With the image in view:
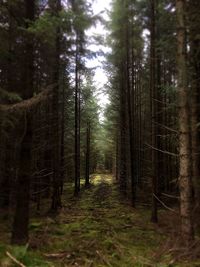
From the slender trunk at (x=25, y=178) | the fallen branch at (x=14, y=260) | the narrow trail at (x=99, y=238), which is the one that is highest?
the slender trunk at (x=25, y=178)

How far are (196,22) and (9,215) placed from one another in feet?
35.3

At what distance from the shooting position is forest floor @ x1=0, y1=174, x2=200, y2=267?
787cm

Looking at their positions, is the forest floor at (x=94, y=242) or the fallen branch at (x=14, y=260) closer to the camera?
the fallen branch at (x=14, y=260)

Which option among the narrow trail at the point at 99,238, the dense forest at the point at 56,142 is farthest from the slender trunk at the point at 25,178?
the narrow trail at the point at 99,238

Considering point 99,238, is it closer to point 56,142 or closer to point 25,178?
point 25,178

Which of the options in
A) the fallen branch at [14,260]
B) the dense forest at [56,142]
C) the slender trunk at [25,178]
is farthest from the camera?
the slender trunk at [25,178]

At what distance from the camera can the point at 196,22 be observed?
38.6 ft

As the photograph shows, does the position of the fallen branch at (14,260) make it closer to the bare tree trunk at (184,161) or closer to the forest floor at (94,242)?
the forest floor at (94,242)

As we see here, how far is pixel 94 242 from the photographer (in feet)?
32.0

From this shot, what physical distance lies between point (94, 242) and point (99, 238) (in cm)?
89

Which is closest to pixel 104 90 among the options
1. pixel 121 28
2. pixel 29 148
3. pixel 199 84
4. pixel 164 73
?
pixel 164 73

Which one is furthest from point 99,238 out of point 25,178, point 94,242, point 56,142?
point 56,142

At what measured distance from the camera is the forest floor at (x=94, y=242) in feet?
25.8

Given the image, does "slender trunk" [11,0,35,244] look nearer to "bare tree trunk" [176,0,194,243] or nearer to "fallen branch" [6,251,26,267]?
"fallen branch" [6,251,26,267]
